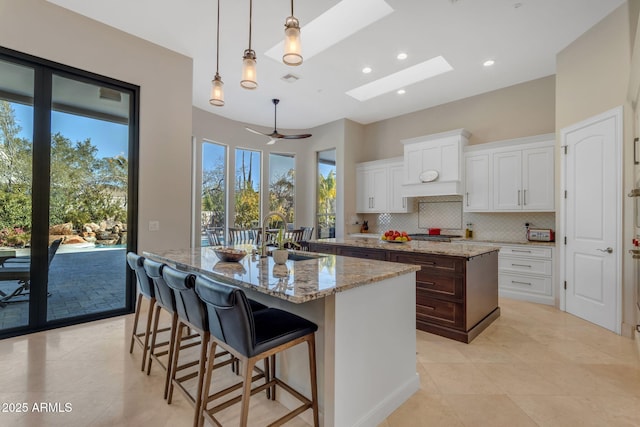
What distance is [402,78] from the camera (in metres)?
4.85

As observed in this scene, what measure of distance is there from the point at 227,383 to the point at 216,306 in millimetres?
1159

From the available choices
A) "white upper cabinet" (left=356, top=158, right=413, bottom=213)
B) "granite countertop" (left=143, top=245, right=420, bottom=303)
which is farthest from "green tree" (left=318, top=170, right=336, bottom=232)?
"granite countertop" (left=143, top=245, right=420, bottom=303)

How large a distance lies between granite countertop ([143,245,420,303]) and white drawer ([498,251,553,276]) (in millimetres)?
3206

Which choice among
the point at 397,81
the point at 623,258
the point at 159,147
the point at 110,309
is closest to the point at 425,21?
the point at 397,81

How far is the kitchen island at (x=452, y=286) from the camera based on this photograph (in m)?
2.93

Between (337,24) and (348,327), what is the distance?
3412mm

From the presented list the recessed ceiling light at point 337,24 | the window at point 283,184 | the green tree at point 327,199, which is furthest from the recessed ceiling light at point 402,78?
the window at point 283,184

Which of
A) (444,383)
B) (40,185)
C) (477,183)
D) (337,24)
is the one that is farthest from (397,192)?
(40,185)

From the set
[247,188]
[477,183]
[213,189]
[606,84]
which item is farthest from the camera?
[247,188]

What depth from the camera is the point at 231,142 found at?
6574mm

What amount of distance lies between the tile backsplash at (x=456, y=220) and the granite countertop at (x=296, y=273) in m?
3.77

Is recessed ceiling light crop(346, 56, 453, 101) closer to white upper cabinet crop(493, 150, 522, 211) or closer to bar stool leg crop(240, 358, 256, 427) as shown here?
white upper cabinet crop(493, 150, 522, 211)

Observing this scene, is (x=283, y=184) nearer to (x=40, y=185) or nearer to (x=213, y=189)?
(x=213, y=189)

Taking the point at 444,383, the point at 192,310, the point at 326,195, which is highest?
the point at 326,195
